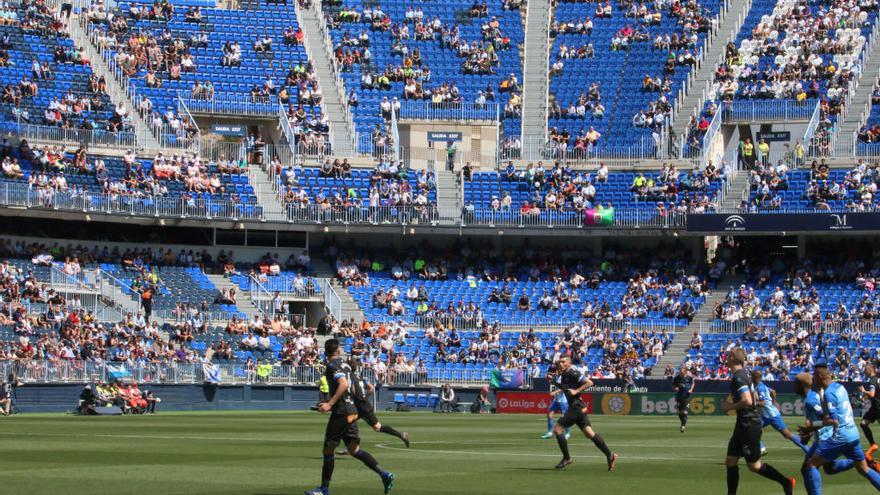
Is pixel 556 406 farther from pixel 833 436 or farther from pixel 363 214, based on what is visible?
pixel 363 214

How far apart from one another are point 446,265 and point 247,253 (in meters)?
9.00

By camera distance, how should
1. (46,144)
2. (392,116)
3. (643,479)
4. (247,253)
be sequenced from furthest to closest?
(392,116) → (247,253) → (46,144) → (643,479)

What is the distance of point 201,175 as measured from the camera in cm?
6388

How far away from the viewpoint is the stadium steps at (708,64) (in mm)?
68875

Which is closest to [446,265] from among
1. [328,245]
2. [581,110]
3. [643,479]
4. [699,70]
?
[328,245]

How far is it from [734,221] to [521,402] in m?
13.6

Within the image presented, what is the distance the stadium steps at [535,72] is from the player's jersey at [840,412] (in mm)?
52820

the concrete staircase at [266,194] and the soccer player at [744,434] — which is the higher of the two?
the concrete staircase at [266,194]

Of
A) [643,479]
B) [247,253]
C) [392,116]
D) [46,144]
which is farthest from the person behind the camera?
[392,116]

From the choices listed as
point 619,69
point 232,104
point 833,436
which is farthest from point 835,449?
point 619,69

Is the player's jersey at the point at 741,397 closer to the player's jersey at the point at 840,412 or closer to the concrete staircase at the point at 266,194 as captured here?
the player's jersey at the point at 840,412

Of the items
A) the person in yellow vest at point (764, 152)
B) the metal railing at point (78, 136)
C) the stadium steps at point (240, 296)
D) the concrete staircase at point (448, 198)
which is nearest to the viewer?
the metal railing at point (78, 136)

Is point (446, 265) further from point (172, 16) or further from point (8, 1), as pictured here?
point (8, 1)

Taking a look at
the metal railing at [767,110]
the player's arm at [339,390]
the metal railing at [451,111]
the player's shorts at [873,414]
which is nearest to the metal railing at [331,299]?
the metal railing at [451,111]
